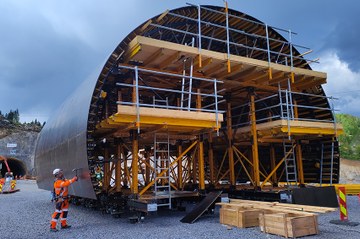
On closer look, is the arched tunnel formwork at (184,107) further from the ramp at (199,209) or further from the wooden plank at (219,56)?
the ramp at (199,209)

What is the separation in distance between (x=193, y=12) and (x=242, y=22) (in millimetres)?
2800

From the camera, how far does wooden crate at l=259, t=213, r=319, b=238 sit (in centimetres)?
745

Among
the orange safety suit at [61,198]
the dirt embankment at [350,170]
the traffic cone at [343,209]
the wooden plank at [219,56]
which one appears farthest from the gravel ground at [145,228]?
the dirt embankment at [350,170]

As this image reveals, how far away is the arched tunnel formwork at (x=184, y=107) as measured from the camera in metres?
10.4

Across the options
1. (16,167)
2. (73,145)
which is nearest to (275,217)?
(73,145)

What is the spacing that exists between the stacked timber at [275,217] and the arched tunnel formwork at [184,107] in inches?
102

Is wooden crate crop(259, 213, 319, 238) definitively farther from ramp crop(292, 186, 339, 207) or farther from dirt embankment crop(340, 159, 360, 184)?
dirt embankment crop(340, 159, 360, 184)

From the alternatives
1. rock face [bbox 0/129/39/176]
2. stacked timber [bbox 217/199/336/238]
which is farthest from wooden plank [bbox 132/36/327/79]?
rock face [bbox 0/129/39/176]

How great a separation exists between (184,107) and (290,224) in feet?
19.5

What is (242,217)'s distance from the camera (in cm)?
865

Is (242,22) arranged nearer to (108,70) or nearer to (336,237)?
(108,70)

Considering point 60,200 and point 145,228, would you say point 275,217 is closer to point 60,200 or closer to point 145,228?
point 145,228

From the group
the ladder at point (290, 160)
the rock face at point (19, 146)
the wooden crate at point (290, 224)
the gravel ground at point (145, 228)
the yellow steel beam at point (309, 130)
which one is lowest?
the gravel ground at point (145, 228)

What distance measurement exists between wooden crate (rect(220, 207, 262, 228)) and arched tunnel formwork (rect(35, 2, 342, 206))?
248cm
